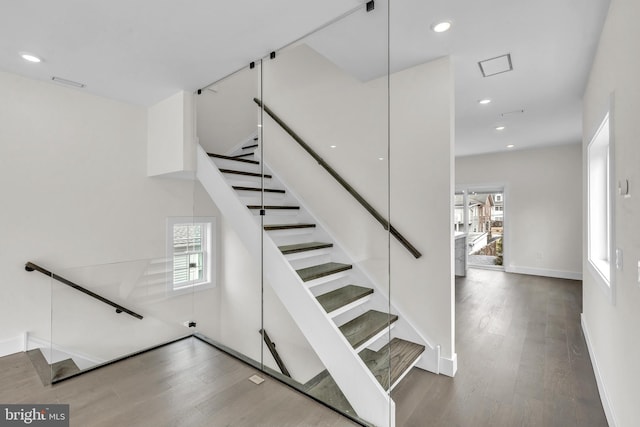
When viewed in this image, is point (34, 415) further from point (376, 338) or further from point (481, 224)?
point (481, 224)

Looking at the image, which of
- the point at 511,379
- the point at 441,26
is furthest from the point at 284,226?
the point at 511,379

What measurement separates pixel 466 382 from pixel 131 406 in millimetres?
2438

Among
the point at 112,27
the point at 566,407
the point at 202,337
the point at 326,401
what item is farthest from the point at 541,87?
the point at 202,337

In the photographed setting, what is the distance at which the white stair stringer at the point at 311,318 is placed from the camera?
186cm

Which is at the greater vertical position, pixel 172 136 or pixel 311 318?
pixel 172 136

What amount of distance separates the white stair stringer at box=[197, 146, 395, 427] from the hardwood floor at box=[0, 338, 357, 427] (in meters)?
0.18

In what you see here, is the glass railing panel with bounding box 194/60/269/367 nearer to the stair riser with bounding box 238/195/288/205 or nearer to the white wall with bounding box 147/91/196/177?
the stair riser with bounding box 238/195/288/205

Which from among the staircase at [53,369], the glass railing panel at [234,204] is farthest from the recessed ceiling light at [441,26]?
the staircase at [53,369]

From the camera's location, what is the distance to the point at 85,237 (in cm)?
305

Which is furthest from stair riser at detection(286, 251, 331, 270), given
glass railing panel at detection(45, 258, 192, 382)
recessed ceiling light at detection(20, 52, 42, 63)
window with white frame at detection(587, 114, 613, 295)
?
recessed ceiling light at detection(20, 52, 42, 63)

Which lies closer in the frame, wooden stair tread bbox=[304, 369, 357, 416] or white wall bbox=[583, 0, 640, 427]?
white wall bbox=[583, 0, 640, 427]

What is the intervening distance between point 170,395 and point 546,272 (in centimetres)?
689

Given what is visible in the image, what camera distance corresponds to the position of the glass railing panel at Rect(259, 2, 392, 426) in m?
1.99

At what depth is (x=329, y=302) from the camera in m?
2.12
